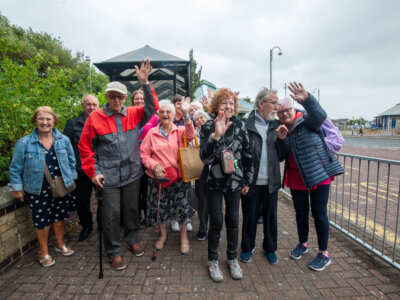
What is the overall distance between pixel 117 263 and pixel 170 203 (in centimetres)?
98

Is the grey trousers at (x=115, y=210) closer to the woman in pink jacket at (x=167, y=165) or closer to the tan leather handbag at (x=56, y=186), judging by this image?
the woman in pink jacket at (x=167, y=165)

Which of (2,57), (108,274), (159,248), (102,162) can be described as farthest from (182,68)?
(108,274)

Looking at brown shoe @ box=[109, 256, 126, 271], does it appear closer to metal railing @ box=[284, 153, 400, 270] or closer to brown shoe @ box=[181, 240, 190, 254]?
brown shoe @ box=[181, 240, 190, 254]

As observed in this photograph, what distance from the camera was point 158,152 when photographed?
2.92 m

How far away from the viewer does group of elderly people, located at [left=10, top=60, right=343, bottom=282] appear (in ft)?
8.14

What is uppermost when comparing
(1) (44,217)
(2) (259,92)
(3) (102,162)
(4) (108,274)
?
(2) (259,92)

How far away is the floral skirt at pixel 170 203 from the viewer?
123 inches

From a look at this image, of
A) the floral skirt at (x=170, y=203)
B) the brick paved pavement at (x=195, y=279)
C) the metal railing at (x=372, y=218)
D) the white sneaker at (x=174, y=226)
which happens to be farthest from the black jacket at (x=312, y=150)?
the white sneaker at (x=174, y=226)

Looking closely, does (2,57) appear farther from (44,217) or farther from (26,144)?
(44,217)

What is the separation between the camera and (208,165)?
2.52 m

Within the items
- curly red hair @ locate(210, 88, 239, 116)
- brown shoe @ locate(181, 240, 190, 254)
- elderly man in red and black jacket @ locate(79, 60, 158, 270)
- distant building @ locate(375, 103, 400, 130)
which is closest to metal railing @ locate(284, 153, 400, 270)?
curly red hair @ locate(210, 88, 239, 116)

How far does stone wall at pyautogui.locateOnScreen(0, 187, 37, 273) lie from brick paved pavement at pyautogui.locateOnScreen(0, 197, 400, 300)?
0.44 ft

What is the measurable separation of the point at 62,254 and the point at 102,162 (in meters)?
1.50

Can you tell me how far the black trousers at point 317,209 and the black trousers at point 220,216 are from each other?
3.13ft
